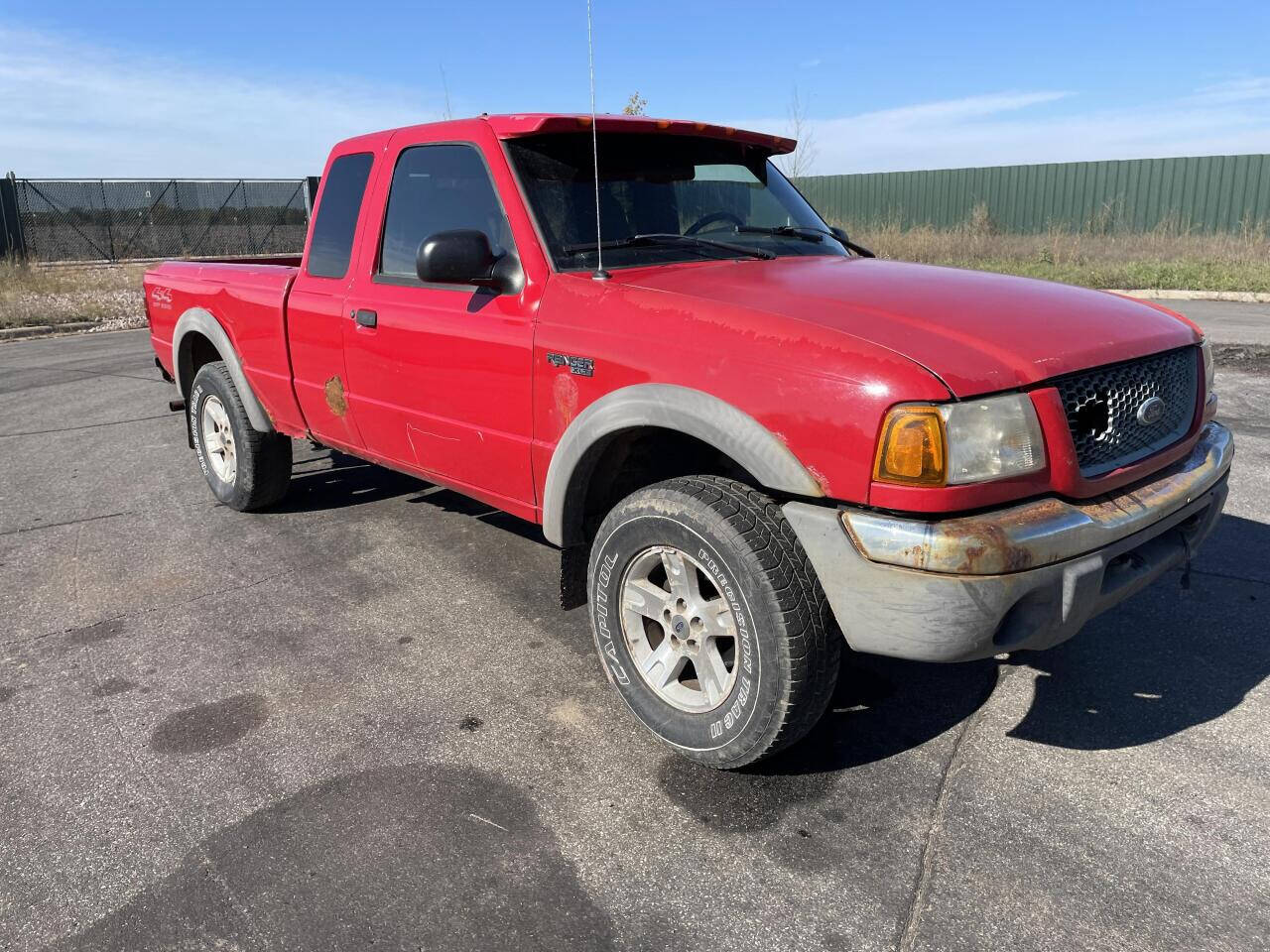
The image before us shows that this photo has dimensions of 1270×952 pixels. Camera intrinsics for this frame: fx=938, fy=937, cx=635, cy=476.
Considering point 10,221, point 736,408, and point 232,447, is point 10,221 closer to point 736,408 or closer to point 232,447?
point 232,447

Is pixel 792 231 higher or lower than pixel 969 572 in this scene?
higher

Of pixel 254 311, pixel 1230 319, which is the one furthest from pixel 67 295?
pixel 1230 319

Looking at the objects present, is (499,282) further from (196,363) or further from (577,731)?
(196,363)

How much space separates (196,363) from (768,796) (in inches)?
189

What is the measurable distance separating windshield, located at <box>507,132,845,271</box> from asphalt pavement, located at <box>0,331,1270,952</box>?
157 centimetres

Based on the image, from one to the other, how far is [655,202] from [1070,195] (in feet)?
82.1

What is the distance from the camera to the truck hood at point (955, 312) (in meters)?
2.45

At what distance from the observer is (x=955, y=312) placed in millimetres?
2738

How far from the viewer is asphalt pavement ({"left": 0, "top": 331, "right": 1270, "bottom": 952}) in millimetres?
2273

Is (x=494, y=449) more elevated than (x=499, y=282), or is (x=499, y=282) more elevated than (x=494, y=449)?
(x=499, y=282)

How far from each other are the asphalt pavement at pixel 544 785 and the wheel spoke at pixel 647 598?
1.48 feet

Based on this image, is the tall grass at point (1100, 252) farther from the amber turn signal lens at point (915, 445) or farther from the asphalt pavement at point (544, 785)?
the amber turn signal lens at point (915, 445)

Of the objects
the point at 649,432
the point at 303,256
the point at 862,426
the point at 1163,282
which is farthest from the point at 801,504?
the point at 1163,282

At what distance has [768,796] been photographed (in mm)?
2754
